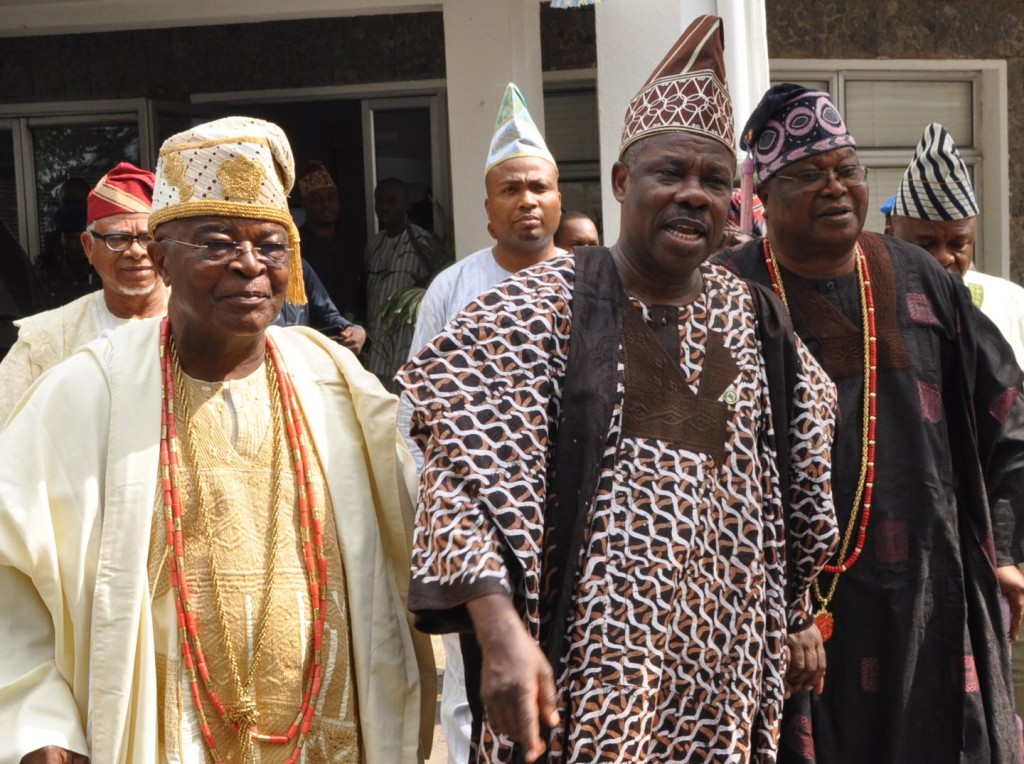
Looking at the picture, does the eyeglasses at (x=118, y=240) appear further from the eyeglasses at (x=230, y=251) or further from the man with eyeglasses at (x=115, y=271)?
the eyeglasses at (x=230, y=251)

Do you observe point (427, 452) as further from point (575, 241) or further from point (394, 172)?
point (394, 172)

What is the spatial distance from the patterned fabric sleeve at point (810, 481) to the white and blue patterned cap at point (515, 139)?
2469mm

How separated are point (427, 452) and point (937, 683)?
1567mm

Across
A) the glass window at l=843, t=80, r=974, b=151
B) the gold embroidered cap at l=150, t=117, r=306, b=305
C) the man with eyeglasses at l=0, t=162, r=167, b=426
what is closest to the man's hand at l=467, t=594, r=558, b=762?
the gold embroidered cap at l=150, t=117, r=306, b=305

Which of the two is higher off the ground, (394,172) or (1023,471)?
(394,172)

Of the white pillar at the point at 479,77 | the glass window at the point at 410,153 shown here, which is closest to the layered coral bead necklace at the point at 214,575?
the white pillar at the point at 479,77

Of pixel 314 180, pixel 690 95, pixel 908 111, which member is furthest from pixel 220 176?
pixel 908 111

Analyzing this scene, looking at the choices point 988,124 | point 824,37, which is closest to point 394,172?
point 824,37

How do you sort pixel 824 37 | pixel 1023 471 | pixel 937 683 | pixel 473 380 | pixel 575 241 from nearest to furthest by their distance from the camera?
pixel 473 380 < pixel 937 683 < pixel 1023 471 < pixel 575 241 < pixel 824 37

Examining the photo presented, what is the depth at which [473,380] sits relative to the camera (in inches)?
110

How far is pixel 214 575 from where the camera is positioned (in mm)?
2965

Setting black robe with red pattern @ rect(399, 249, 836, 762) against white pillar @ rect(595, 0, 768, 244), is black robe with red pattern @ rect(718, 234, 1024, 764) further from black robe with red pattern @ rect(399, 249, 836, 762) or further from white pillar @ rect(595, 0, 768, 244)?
white pillar @ rect(595, 0, 768, 244)

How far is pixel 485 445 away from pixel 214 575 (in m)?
0.66

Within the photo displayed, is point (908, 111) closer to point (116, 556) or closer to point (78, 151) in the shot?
point (78, 151)
